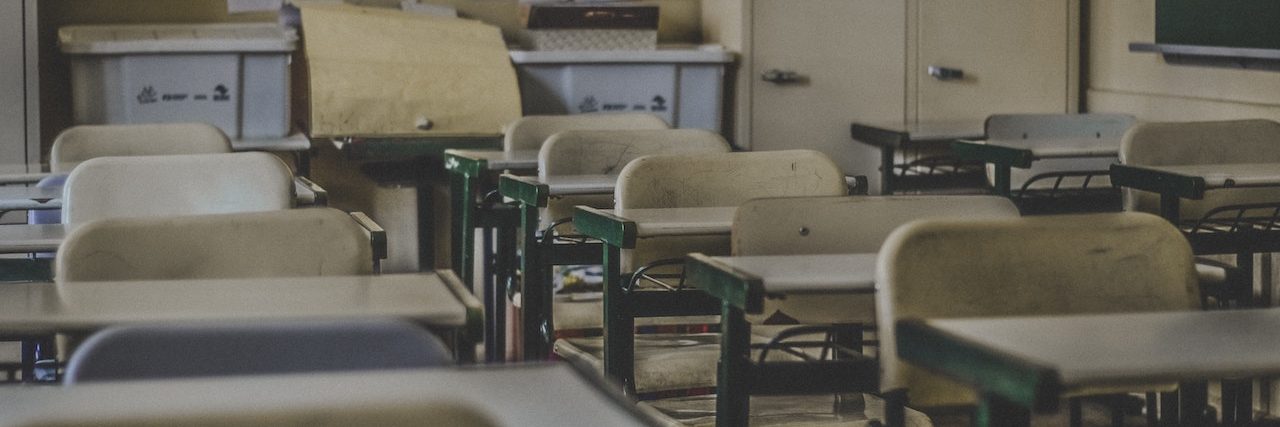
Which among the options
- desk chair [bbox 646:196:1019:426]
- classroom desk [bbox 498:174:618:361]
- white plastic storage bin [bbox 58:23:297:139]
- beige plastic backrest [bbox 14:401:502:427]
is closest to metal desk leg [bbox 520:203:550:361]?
classroom desk [bbox 498:174:618:361]

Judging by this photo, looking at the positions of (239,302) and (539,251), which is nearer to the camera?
(239,302)

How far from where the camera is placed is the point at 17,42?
502 centimetres

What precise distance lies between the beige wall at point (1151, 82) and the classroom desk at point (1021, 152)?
0.57 meters

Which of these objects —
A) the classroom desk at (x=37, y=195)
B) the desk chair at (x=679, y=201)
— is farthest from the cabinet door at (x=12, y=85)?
the desk chair at (x=679, y=201)

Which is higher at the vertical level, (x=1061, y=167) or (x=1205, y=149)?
(x=1205, y=149)

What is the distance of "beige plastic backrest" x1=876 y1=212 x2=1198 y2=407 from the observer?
7.07ft

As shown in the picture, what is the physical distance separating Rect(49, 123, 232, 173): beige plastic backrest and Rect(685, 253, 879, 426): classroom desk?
2.15m

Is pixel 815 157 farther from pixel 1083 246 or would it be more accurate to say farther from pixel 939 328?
pixel 939 328

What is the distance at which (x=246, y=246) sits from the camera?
2.32 m

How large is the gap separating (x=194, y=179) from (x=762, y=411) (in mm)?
1244

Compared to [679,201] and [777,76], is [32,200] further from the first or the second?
[777,76]

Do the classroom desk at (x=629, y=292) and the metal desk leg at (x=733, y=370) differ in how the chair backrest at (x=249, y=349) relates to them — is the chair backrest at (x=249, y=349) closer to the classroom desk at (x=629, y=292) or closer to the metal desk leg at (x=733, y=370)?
the metal desk leg at (x=733, y=370)

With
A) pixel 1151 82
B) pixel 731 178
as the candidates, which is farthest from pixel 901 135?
pixel 731 178

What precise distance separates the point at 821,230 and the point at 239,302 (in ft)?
3.78
